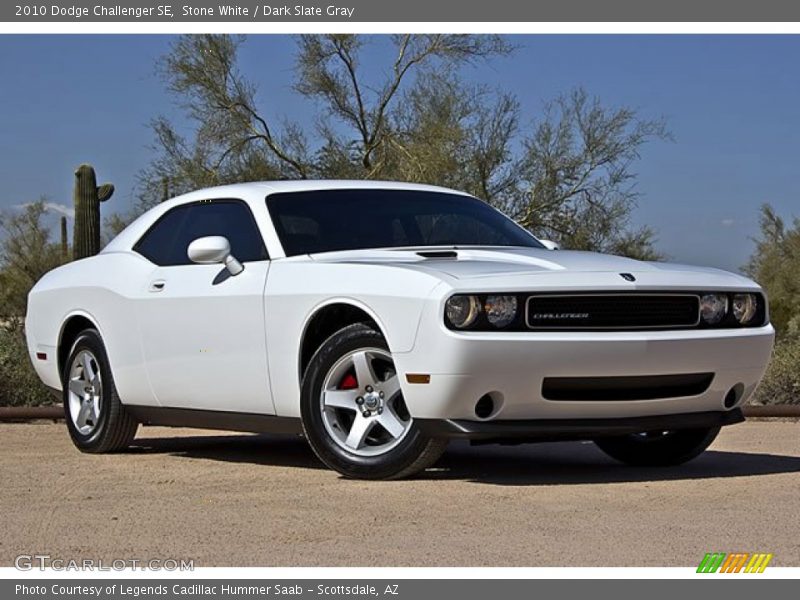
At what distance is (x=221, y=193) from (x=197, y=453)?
1.70m

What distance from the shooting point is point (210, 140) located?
3008 cm

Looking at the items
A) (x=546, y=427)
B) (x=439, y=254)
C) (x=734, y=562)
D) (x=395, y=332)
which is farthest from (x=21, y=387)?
(x=734, y=562)

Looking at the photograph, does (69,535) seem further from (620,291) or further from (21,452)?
(21,452)

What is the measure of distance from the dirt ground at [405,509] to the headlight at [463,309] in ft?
2.63

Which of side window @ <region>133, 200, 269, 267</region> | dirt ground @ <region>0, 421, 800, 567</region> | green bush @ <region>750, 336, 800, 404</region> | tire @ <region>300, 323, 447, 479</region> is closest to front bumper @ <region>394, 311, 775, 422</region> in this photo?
tire @ <region>300, 323, 447, 479</region>

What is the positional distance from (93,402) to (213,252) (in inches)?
75.8

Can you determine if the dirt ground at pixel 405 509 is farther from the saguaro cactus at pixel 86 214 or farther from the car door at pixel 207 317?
the saguaro cactus at pixel 86 214

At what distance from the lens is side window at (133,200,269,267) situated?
8.60m

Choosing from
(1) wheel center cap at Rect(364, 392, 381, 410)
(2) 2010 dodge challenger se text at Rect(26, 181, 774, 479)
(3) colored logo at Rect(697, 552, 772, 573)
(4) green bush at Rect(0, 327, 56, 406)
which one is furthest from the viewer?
(4) green bush at Rect(0, 327, 56, 406)

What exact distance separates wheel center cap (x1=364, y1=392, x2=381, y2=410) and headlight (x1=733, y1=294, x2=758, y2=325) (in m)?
1.87

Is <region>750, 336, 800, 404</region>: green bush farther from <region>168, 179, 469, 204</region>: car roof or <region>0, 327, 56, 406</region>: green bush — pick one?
<region>0, 327, 56, 406</region>: green bush

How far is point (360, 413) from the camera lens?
766 cm

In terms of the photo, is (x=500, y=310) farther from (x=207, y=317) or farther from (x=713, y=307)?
(x=207, y=317)
